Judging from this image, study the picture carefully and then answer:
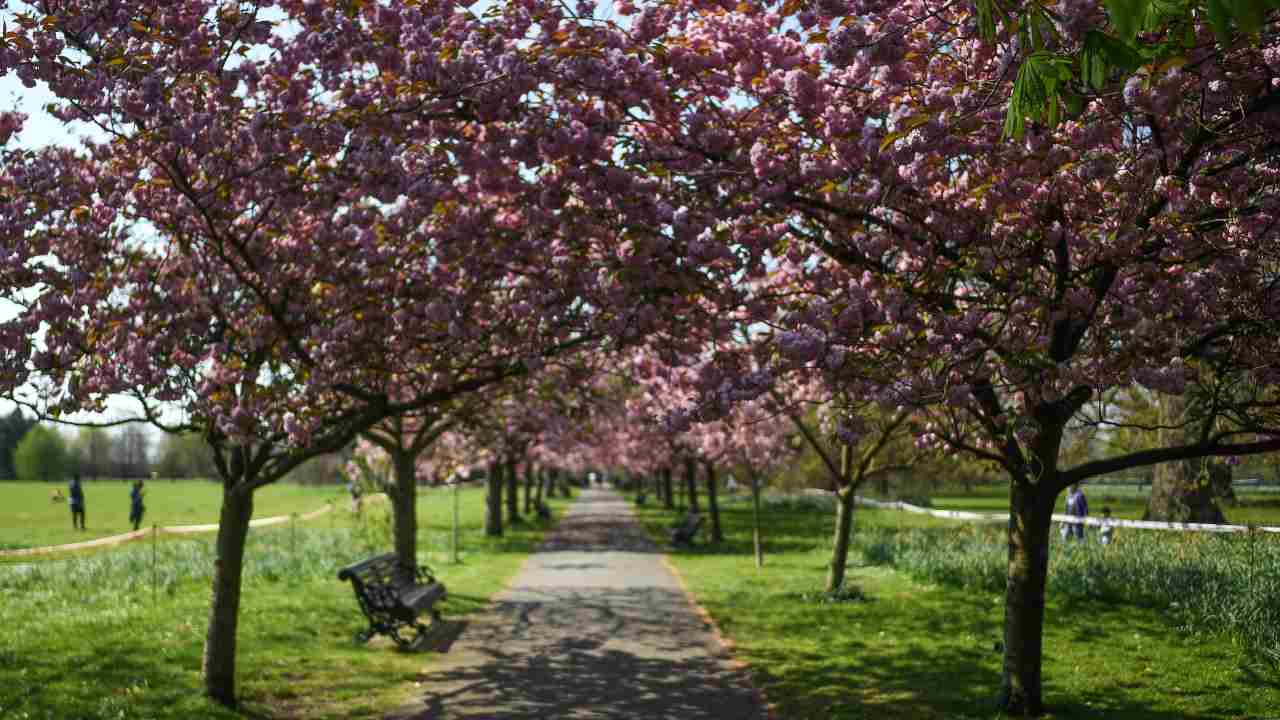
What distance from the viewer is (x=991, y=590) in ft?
53.0

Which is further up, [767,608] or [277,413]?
[277,413]

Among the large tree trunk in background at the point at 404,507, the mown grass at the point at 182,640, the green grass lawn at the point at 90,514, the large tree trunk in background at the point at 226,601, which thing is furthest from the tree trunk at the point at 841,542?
the green grass lawn at the point at 90,514

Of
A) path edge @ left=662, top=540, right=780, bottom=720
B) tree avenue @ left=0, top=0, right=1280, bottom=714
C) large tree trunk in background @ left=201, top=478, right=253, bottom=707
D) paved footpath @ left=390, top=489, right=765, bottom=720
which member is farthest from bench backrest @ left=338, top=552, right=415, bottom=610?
path edge @ left=662, top=540, right=780, bottom=720

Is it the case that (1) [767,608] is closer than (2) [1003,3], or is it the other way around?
(2) [1003,3]

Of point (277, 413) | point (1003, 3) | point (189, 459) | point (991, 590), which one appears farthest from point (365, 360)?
point (189, 459)

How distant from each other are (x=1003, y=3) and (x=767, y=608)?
12801 millimetres

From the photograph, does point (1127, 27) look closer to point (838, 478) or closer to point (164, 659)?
point (164, 659)

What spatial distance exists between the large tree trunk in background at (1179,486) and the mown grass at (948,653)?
5.93ft

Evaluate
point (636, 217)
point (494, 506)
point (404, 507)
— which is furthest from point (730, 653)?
point (494, 506)

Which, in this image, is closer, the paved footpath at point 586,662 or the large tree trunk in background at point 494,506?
the paved footpath at point 586,662

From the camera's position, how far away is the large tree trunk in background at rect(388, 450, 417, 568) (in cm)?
1750

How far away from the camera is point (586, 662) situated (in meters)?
11.3

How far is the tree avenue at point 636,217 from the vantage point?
20.9ft

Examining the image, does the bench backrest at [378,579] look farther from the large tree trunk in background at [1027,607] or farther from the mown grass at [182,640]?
the large tree trunk in background at [1027,607]
